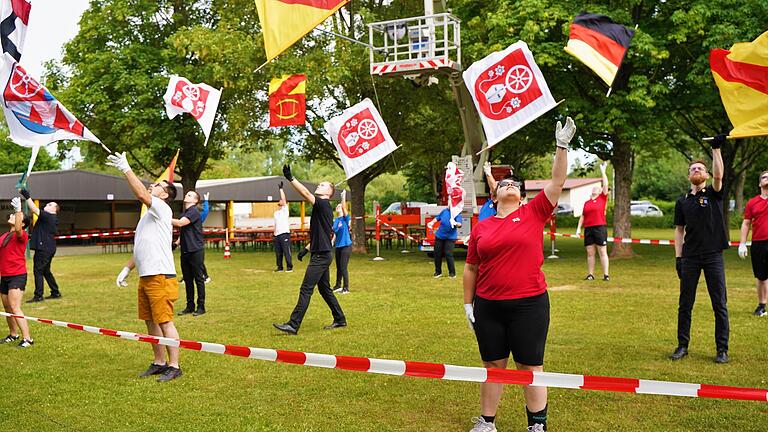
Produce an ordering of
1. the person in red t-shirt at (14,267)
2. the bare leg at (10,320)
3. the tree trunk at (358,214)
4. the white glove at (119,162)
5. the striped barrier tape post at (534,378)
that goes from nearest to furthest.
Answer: the striped barrier tape post at (534,378)
the white glove at (119,162)
the person in red t-shirt at (14,267)
the bare leg at (10,320)
the tree trunk at (358,214)

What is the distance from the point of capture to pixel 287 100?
1596 centimetres

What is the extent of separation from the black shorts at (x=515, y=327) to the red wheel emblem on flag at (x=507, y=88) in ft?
20.2

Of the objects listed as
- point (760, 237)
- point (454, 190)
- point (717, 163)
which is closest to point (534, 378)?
point (717, 163)

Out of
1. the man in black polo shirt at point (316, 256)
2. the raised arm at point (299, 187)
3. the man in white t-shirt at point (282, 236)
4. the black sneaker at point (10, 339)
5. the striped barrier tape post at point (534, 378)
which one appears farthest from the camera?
the man in white t-shirt at point (282, 236)

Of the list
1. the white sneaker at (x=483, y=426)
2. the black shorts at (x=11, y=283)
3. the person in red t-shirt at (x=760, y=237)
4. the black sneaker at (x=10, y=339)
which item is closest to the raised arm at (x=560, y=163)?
the white sneaker at (x=483, y=426)

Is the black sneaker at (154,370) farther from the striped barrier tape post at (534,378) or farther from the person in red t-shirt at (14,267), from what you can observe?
the striped barrier tape post at (534,378)

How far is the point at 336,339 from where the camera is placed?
8500mm

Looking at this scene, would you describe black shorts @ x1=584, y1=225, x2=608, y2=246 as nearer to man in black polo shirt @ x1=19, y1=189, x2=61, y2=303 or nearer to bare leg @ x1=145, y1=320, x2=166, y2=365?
bare leg @ x1=145, y1=320, x2=166, y2=365

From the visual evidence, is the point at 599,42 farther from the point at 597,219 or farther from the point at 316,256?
the point at 316,256

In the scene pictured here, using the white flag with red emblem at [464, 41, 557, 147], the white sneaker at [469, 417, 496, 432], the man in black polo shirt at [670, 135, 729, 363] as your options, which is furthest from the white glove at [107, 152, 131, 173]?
the white flag with red emblem at [464, 41, 557, 147]

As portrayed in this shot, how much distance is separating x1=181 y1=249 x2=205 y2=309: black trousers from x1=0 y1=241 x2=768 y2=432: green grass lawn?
1.28 ft

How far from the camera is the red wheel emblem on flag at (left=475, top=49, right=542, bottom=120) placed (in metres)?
10.5

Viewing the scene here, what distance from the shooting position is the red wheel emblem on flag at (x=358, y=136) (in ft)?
43.9

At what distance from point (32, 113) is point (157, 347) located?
3.14 m
